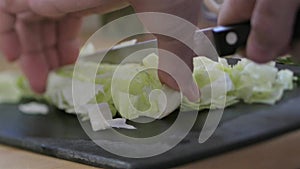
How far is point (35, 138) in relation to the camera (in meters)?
0.65

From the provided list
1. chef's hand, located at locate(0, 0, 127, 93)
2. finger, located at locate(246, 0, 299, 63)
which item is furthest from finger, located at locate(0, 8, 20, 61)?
finger, located at locate(246, 0, 299, 63)

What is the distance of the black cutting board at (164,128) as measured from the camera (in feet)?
1.80

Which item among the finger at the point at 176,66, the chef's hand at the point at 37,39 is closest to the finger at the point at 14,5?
the chef's hand at the point at 37,39

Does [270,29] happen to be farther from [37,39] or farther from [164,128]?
[37,39]

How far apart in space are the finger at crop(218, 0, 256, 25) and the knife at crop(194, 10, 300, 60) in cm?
1

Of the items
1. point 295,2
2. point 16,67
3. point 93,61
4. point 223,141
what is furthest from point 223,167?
point 16,67

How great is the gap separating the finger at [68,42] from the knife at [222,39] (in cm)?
31

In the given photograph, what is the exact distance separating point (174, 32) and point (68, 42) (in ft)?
1.10

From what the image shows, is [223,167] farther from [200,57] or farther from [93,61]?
[93,61]

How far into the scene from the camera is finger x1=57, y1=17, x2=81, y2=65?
85 cm

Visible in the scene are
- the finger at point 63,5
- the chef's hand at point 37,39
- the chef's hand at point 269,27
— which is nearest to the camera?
the chef's hand at point 269,27

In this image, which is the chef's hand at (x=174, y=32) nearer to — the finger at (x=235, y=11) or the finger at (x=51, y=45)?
the finger at (x=235, y=11)

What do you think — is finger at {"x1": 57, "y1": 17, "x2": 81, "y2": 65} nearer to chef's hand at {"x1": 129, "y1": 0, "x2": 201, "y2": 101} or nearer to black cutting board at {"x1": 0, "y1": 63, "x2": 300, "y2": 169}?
black cutting board at {"x1": 0, "y1": 63, "x2": 300, "y2": 169}

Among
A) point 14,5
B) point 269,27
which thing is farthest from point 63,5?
point 269,27
